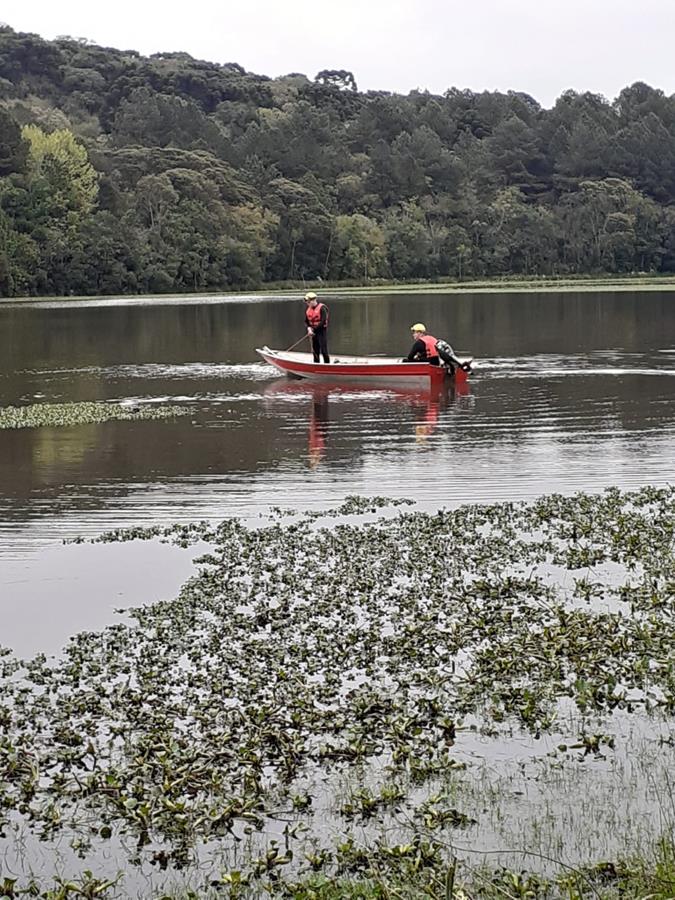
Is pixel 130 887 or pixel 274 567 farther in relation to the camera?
pixel 274 567

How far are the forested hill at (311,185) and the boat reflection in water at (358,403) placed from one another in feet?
242

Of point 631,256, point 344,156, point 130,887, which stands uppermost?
point 344,156

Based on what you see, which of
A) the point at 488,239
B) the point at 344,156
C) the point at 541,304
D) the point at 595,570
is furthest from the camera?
the point at 344,156

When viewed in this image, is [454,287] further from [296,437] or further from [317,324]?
[296,437]

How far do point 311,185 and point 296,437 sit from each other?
11766cm

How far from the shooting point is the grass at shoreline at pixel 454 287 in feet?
350

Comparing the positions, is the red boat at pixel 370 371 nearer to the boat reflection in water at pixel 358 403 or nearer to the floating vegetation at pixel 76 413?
the boat reflection in water at pixel 358 403

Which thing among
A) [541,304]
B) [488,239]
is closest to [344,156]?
[488,239]

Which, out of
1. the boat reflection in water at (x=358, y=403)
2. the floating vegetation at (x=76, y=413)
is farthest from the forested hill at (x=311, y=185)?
the floating vegetation at (x=76, y=413)

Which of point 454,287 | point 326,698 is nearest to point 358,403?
point 326,698

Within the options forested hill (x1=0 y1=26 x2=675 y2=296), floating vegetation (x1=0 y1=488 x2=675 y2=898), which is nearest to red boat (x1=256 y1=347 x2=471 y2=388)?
floating vegetation (x1=0 y1=488 x2=675 y2=898)

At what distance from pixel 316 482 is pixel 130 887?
11.4m

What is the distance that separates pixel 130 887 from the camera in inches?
265

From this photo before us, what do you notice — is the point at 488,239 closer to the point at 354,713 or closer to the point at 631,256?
the point at 631,256
